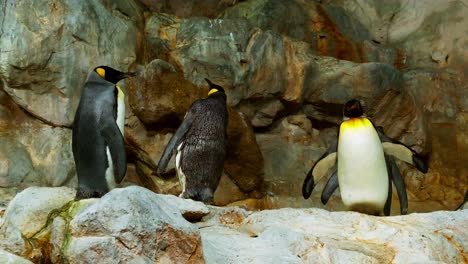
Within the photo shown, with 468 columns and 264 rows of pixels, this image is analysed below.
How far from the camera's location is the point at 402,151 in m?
5.89

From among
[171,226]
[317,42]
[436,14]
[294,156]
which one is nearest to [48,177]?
[294,156]

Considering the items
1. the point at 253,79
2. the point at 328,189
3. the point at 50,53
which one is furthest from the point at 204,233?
the point at 253,79

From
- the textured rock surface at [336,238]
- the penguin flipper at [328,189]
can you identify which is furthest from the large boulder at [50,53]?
the textured rock surface at [336,238]

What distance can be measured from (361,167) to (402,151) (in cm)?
77

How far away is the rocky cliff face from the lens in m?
7.76

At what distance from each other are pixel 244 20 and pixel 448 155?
2994mm

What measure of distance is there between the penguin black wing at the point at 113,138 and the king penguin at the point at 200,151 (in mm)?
1005

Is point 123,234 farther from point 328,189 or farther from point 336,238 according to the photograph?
point 328,189

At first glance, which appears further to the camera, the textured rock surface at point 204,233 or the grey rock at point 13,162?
the grey rock at point 13,162

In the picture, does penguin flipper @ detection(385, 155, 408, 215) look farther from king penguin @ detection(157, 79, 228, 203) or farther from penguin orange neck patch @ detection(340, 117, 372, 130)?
king penguin @ detection(157, 79, 228, 203)

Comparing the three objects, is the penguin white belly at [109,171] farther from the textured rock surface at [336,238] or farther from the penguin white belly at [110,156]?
the textured rock surface at [336,238]

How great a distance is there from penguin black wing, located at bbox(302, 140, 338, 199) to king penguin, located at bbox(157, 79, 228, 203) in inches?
34.3

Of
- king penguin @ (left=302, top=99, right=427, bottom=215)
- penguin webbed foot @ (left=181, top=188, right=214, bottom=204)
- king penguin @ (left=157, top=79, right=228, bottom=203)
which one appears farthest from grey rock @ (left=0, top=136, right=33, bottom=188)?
king penguin @ (left=302, top=99, right=427, bottom=215)

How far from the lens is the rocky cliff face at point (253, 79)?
25.5 feet
